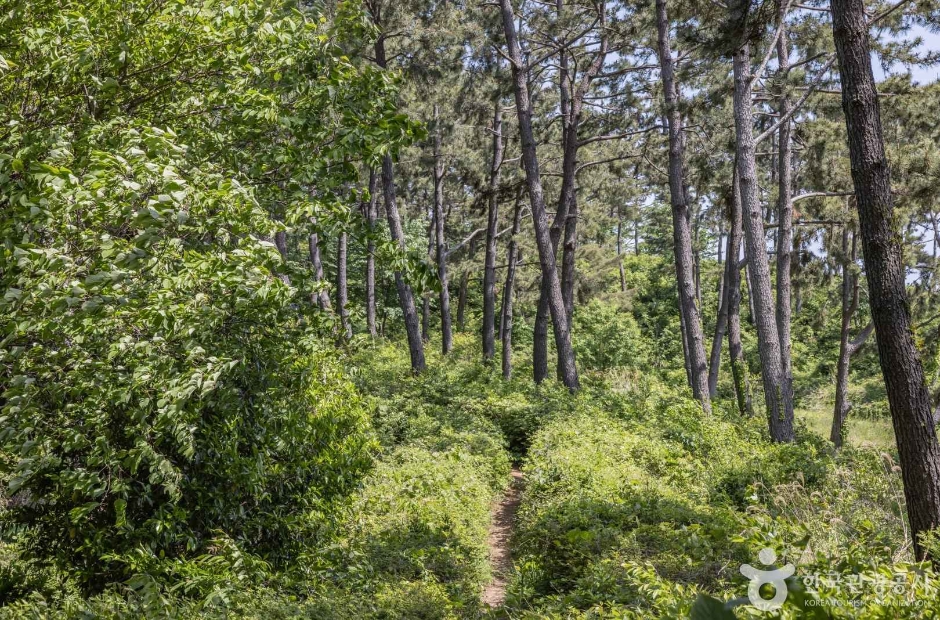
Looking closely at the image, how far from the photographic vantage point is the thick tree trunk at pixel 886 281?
528 cm

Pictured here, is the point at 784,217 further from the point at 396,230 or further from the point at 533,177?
the point at 396,230

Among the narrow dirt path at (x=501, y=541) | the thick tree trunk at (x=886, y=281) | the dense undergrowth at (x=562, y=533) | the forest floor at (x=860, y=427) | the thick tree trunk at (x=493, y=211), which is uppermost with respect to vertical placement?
the thick tree trunk at (x=493, y=211)

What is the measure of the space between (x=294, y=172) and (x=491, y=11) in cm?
1385

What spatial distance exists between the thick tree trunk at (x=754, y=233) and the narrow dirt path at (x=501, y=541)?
5.12m

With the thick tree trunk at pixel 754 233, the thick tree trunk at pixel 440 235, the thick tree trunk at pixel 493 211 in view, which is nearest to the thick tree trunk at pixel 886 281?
the thick tree trunk at pixel 754 233

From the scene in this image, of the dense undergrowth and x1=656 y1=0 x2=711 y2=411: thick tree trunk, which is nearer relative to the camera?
the dense undergrowth

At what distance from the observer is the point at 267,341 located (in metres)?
4.55

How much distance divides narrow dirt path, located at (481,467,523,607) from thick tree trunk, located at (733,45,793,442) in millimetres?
5123

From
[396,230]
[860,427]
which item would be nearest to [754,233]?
[396,230]

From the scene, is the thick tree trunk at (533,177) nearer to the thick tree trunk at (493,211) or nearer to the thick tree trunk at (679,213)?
the thick tree trunk at (679,213)

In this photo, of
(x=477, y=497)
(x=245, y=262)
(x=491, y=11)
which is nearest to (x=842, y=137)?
(x=491, y=11)

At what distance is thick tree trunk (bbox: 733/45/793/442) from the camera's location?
451 inches

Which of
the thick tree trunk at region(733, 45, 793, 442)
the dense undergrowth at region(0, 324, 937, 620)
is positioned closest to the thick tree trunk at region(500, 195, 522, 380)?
the dense undergrowth at region(0, 324, 937, 620)

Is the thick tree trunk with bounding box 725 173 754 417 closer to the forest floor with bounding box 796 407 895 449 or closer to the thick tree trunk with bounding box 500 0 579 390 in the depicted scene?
the forest floor with bounding box 796 407 895 449
